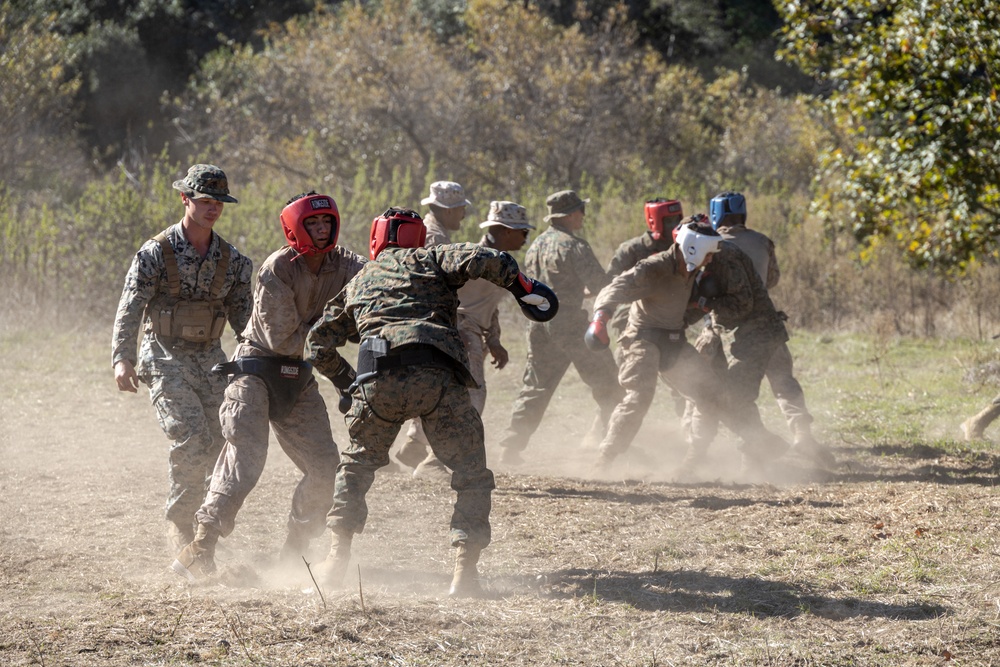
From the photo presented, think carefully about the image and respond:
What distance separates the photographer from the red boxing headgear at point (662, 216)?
841cm

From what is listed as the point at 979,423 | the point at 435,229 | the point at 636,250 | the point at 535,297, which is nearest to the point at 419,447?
the point at 435,229

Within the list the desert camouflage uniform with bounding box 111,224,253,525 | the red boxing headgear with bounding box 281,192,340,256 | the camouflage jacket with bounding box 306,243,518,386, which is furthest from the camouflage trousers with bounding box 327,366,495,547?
the desert camouflage uniform with bounding box 111,224,253,525

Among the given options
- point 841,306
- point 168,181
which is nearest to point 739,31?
point 841,306

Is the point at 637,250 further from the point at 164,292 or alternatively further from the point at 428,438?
the point at 164,292

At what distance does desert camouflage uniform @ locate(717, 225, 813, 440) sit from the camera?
28.0 feet

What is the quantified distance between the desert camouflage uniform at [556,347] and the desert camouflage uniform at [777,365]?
3.65 feet

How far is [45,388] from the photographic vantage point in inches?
440

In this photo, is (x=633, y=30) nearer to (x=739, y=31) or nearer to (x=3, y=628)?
(x=739, y=31)

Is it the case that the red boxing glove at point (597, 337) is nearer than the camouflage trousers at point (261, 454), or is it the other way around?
the camouflage trousers at point (261, 454)

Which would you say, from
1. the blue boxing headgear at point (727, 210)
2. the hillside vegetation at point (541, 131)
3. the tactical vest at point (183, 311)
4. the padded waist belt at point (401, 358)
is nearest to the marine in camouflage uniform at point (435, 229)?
the blue boxing headgear at point (727, 210)

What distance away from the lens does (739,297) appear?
26.2 feet

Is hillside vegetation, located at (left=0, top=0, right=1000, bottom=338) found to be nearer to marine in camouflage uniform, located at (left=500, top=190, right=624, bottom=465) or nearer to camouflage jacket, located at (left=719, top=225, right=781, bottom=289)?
camouflage jacket, located at (left=719, top=225, right=781, bottom=289)

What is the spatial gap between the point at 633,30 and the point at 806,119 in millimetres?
4740

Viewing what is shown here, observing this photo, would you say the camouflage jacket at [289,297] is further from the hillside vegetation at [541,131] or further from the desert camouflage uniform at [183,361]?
the hillside vegetation at [541,131]
